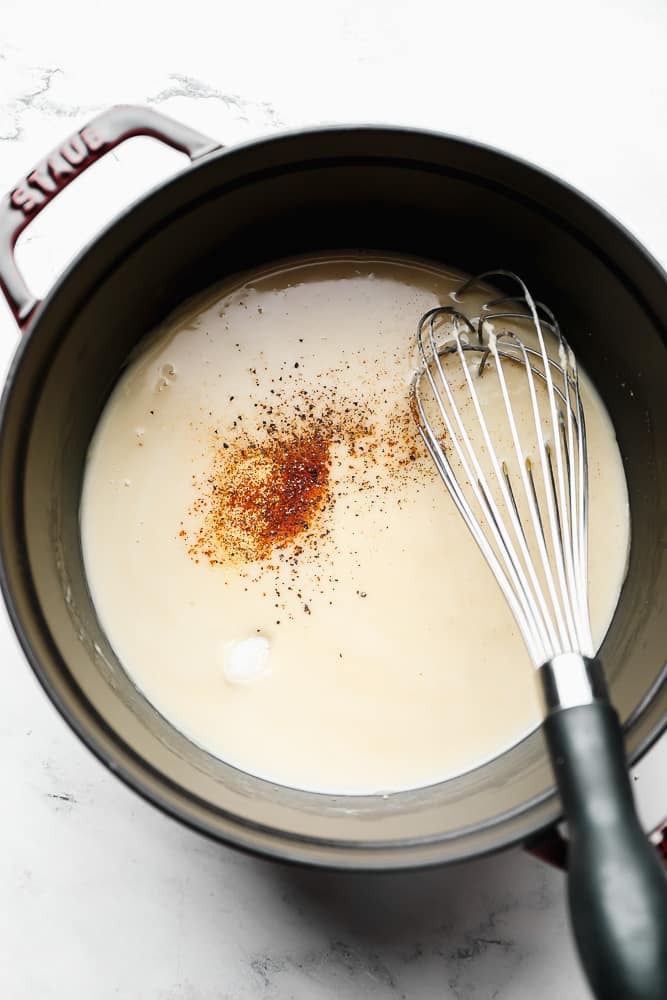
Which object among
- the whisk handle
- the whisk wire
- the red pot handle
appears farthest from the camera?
the whisk wire

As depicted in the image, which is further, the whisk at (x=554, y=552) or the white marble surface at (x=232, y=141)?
the white marble surface at (x=232, y=141)

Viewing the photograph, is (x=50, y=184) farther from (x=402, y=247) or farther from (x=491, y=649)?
(x=491, y=649)

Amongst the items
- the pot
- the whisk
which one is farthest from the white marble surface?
the whisk

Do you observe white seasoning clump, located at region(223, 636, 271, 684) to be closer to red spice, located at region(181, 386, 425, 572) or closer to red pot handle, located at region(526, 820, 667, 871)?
red spice, located at region(181, 386, 425, 572)

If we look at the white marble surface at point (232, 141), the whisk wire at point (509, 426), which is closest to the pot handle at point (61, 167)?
the white marble surface at point (232, 141)

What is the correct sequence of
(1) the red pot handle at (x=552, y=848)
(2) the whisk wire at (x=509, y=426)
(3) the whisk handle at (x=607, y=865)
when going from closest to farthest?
(3) the whisk handle at (x=607, y=865) < (1) the red pot handle at (x=552, y=848) < (2) the whisk wire at (x=509, y=426)

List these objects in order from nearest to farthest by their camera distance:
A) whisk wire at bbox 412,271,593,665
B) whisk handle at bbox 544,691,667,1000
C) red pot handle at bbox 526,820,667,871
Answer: whisk handle at bbox 544,691,667,1000, red pot handle at bbox 526,820,667,871, whisk wire at bbox 412,271,593,665

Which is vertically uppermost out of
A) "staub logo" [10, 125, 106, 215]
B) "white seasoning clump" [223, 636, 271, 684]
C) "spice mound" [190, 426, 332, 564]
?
"staub logo" [10, 125, 106, 215]

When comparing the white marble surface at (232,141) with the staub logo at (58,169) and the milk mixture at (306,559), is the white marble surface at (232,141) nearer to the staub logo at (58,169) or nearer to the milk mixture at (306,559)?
the milk mixture at (306,559)
